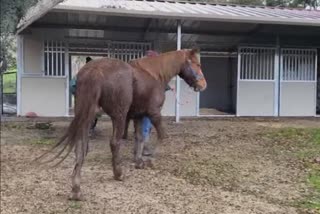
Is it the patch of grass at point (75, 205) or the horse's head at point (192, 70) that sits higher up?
the horse's head at point (192, 70)

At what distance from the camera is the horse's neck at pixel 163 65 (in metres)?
5.66

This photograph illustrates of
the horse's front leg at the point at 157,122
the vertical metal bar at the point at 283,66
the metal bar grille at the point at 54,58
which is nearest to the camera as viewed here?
the horse's front leg at the point at 157,122

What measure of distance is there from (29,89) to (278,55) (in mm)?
7058

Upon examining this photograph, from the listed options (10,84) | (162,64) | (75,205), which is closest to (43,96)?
(10,84)

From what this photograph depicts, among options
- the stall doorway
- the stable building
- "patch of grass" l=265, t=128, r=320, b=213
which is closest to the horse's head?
"patch of grass" l=265, t=128, r=320, b=213

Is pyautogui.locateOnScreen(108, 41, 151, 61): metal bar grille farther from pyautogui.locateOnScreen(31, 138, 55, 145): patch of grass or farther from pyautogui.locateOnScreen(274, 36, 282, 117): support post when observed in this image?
pyautogui.locateOnScreen(31, 138, 55, 145): patch of grass

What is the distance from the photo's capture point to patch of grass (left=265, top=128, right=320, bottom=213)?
15.3 ft

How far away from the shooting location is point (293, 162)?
643cm

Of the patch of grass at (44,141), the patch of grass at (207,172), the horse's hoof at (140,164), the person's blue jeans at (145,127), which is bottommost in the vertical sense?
the patch of grass at (207,172)

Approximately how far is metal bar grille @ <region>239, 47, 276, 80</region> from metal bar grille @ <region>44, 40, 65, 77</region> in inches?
205

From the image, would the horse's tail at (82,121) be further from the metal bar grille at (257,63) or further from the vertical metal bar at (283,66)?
the vertical metal bar at (283,66)

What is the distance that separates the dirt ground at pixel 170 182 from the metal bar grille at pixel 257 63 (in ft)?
19.1

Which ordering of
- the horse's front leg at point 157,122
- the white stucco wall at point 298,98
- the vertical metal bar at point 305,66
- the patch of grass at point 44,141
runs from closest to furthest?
the horse's front leg at point 157,122
the patch of grass at point 44,141
the white stucco wall at point 298,98
the vertical metal bar at point 305,66

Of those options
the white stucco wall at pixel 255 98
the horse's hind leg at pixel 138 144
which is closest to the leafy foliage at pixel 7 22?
the horse's hind leg at pixel 138 144
